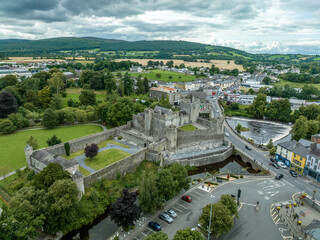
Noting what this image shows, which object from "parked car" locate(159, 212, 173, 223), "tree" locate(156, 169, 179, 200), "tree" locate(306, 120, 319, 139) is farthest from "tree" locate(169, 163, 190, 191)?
"tree" locate(306, 120, 319, 139)

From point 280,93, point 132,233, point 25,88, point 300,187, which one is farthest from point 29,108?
point 280,93

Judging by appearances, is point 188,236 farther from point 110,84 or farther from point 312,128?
point 110,84

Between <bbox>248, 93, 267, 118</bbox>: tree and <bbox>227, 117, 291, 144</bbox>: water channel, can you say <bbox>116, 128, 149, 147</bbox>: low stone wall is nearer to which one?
<bbox>227, 117, 291, 144</bbox>: water channel

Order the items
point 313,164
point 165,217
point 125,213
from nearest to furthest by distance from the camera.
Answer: point 125,213 → point 165,217 → point 313,164

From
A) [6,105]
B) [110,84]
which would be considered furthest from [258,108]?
[6,105]

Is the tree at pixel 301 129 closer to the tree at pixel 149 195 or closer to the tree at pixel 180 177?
the tree at pixel 180 177

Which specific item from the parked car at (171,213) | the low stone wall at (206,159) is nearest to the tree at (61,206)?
the parked car at (171,213)

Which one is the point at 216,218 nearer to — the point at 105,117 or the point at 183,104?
the point at 183,104
